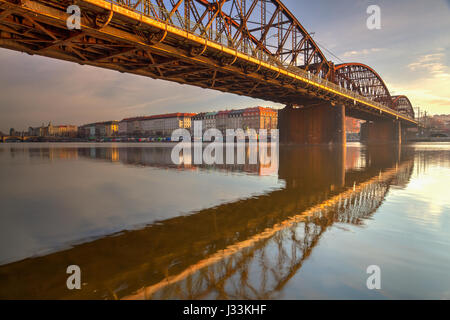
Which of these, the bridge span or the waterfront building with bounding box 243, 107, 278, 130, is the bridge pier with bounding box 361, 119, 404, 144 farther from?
the waterfront building with bounding box 243, 107, 278, 130

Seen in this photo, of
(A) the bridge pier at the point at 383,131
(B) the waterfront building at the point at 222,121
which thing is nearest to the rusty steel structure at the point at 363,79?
(A) the bridge pier at the point at 383,131

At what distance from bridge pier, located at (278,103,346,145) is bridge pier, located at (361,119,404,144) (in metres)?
55.4

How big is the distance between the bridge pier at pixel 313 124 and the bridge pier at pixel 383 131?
182 ft

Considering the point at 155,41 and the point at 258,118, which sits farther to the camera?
the point at 258,118

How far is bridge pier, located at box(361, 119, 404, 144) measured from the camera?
96.8 metres

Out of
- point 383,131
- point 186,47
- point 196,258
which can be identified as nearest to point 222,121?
point 383,131

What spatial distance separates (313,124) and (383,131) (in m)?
63.7

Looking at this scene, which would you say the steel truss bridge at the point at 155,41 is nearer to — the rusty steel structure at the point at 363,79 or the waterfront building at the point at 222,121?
the rusty steel structure at the point at 363,79

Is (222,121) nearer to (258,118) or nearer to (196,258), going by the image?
(258,118)

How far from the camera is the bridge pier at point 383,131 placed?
96.8 meters

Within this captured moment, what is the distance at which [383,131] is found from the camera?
99.5m

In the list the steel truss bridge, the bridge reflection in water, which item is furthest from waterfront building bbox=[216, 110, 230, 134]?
the bridge reflection in water
